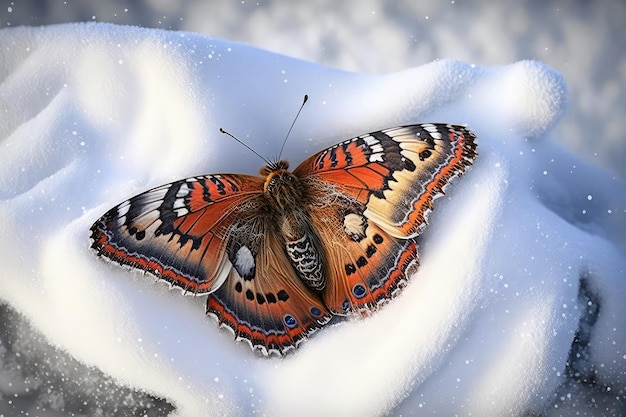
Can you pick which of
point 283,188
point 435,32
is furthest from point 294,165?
point 435,32

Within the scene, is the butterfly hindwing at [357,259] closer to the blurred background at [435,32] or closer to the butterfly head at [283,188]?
the butterfly head at [283,188]

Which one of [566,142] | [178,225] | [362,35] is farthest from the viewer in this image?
[362,35]

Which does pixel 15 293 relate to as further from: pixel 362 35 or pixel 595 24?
pixel 595 24

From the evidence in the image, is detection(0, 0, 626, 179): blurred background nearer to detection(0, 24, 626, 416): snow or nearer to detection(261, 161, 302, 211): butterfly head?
detection(0, 24, 626, 416): snow

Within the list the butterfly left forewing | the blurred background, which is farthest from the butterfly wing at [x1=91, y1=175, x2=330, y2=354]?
the blurred background

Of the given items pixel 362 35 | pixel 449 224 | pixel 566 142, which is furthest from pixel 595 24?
pixel 449 224

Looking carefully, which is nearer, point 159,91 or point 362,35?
point 159,91

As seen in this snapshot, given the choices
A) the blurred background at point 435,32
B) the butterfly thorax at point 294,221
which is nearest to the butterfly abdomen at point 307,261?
the butterfly thorax at point 294,221
